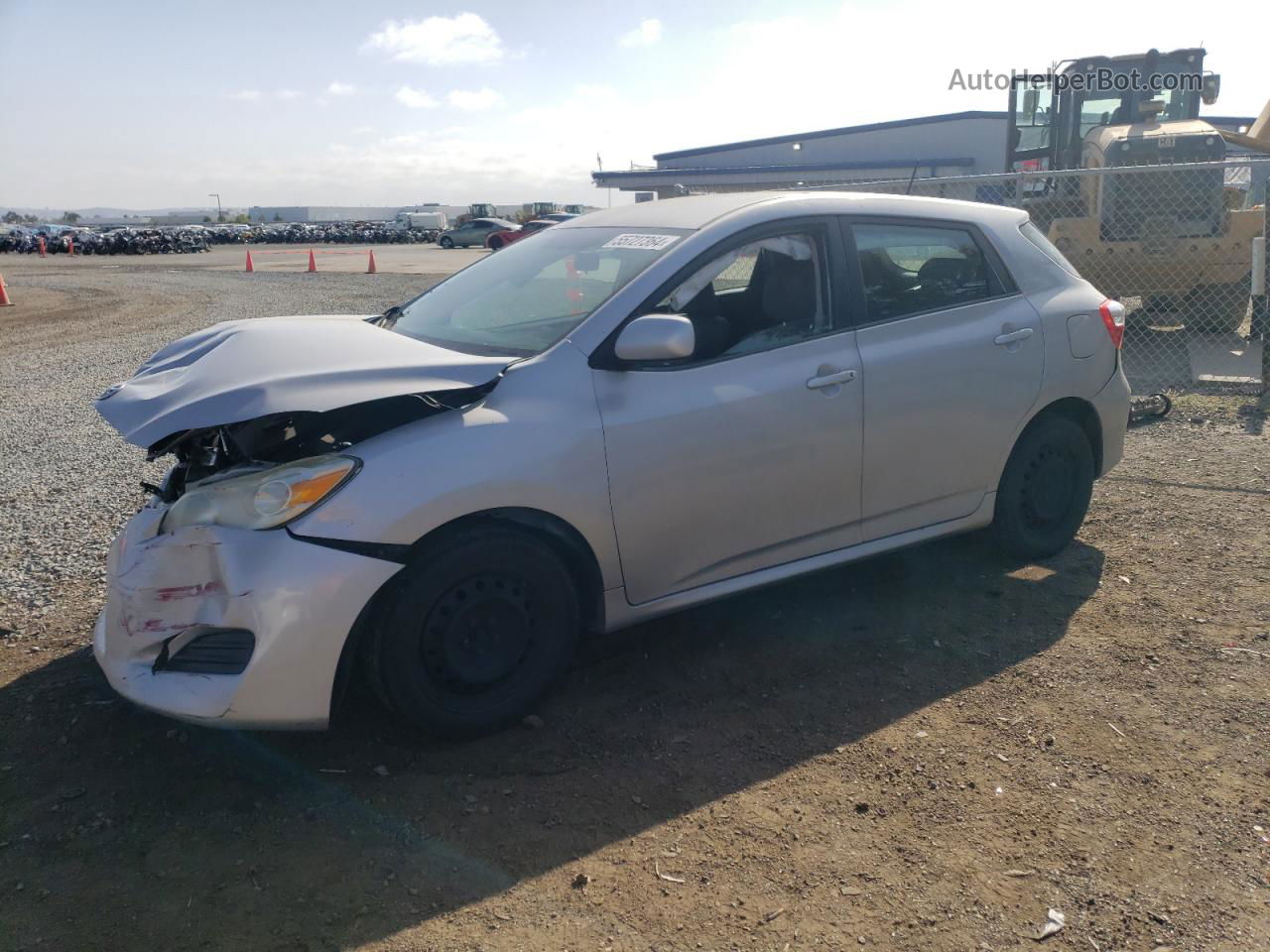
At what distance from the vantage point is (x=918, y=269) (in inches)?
179

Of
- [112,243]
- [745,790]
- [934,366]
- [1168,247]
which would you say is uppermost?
[112,243]

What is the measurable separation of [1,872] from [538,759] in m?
1.58

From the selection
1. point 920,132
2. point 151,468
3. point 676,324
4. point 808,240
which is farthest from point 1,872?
point 920,132

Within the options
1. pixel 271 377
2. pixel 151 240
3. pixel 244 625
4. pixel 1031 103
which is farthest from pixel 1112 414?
pixel 151 240

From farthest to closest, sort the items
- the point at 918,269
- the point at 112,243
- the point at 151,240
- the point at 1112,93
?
the point at 151,240 → the point at 112,243 → the point at 1112,93 → the point at 918,269

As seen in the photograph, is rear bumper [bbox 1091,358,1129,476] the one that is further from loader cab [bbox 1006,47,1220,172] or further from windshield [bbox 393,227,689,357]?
loader cab [bbox 1006,47,1220,172]

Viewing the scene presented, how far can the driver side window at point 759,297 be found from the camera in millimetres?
3938

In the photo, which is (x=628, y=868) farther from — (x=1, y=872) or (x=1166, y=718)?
(x=1166, y=718)

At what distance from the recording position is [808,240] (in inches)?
167

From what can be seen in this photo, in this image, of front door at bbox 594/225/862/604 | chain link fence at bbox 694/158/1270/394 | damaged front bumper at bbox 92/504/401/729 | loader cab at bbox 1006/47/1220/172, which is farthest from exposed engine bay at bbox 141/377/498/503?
loader cab at bbox 1006/47/1220/172

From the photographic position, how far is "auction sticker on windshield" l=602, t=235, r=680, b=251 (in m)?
→ 3.99

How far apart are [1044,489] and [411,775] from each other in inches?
132

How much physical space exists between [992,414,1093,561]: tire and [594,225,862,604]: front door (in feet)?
3.48

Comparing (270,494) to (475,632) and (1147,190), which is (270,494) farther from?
(1147,190)
